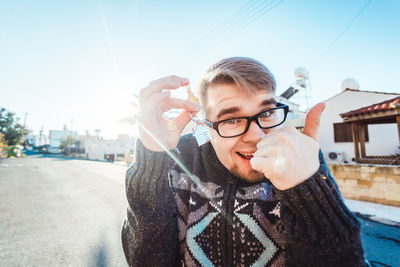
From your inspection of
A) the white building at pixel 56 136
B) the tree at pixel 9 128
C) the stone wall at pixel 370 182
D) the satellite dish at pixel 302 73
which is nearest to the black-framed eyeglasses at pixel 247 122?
the stone wall at pixel 370 182

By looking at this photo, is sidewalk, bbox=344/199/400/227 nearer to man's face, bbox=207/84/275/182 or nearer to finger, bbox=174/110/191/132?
man's face, bbox=207/84/275/182

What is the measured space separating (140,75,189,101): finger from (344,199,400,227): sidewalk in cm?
572

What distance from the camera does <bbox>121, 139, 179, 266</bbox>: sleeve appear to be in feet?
3.69

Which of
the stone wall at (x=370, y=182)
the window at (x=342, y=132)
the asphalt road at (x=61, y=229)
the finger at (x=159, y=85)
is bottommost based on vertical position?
the asphalt road at (x=61, y=229)

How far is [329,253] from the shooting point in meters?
0.85

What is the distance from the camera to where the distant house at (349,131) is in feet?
37.2

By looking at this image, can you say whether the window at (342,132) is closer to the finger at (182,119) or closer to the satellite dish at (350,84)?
the satellite dish at (350,84)

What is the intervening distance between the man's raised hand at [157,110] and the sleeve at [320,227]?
0.76 m

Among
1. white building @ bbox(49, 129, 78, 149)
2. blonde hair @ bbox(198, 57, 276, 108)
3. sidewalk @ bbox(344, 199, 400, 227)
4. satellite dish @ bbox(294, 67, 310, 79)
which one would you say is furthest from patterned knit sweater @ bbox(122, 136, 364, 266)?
white building @ bbox(49, 129, 78, 149)

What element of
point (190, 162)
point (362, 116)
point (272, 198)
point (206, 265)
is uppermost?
point (362, 116)

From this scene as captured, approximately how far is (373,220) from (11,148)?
1589 inches

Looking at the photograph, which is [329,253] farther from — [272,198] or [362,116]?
[362,116]

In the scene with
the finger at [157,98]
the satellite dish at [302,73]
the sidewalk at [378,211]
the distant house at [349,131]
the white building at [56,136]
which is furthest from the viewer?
the white building at [56,136]

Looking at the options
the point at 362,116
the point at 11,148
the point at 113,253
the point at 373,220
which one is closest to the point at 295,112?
the point at 362,116
